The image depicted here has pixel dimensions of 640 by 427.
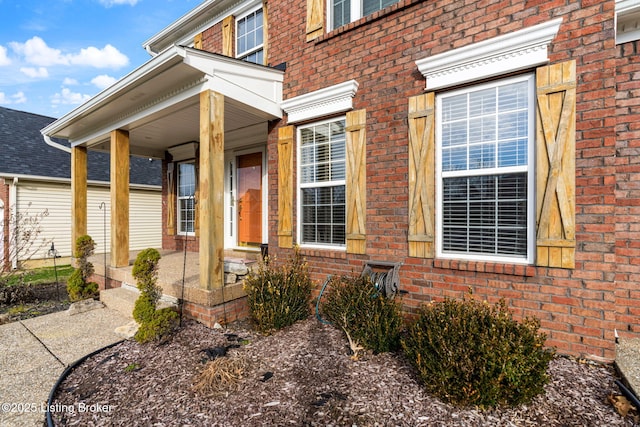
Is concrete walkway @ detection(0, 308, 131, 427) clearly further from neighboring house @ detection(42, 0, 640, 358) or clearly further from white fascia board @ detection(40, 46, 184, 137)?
white fascia board @ detection(40, 46, 184, 137)

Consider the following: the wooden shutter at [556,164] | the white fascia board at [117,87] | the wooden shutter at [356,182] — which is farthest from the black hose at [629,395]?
the white fascia board at [117,87]

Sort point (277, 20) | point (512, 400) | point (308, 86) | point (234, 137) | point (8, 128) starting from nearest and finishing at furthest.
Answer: point (512, 400)
point (308, 86)
point (277, 20)
point (234, 137)
point (8, 128)

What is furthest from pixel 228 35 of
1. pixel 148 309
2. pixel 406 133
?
pixel 148 309

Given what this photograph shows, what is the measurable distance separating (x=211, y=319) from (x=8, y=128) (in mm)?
12807

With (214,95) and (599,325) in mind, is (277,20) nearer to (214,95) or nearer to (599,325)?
(214,95)

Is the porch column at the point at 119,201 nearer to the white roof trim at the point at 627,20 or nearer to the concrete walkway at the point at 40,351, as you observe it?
the concrete walkway at the point at 40,351

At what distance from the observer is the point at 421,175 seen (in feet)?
11.3

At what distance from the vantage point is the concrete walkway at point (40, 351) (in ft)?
7.95

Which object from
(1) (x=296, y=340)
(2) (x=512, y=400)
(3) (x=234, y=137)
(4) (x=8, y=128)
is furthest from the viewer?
(4) (x=8, y=128)

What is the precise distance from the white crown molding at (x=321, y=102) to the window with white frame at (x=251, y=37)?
1551 mm

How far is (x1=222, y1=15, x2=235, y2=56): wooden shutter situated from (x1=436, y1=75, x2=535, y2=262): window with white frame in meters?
4.43

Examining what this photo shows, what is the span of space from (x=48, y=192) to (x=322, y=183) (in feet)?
32.5

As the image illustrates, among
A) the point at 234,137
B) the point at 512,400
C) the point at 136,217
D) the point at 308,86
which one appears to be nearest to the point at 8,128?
the point at 136,217

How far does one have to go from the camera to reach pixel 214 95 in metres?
3.83
